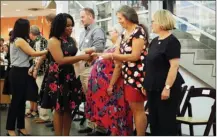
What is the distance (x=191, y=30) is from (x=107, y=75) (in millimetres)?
2257

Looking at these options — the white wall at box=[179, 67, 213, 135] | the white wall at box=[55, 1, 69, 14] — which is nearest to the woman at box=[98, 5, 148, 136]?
the white wall at box=[179, 67, 213, 135]

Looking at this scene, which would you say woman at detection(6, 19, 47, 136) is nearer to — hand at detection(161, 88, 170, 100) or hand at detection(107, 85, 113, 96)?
hand at detection(107, 85, 113, 96)

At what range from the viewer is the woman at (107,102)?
11.7 feet

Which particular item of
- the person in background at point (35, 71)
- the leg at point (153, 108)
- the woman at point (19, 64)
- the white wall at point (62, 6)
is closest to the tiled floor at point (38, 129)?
the person in background at point (35, 71)

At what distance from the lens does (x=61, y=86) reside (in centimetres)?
332

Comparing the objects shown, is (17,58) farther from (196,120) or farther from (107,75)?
(196,120)

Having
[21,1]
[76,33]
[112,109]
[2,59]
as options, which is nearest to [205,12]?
[76,33]

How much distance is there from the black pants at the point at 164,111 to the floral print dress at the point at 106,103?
633mm

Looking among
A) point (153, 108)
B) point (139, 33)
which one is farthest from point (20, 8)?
point (153, 108)

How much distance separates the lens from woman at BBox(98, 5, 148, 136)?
3170 mm

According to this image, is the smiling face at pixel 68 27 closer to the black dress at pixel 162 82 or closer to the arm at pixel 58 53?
the arm at pixel 58 53

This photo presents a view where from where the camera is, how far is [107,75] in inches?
146

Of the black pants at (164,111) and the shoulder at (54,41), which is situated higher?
the shoulder at (54,41)

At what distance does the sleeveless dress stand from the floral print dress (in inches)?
17.1
